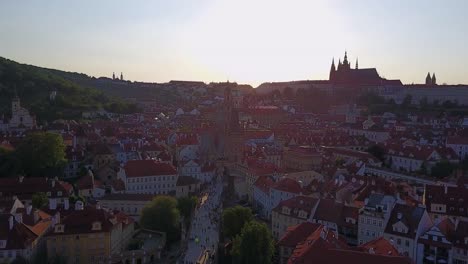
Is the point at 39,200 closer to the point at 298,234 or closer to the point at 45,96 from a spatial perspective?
the point at 298,234

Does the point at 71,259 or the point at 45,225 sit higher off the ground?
the point at 45,225

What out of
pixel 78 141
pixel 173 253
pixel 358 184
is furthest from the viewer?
pixel 78 141

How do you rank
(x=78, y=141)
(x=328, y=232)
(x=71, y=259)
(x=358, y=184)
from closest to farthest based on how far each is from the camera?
(x=328, y=232)
(x=71, y=259)
(x=358, y=184)
(x=78, y=141)

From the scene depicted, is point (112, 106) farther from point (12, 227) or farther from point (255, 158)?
point (12, 227)

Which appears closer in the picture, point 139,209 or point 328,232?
point 328,232

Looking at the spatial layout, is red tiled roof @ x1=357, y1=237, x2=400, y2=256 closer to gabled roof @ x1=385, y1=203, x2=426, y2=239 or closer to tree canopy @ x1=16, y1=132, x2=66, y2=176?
gabled roof @ x1=385, y1=203, x2=426, y2=239

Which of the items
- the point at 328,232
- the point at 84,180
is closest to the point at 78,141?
the point at 84,180

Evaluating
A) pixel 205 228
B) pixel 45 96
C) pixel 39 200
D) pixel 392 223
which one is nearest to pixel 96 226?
pixel 39 200
